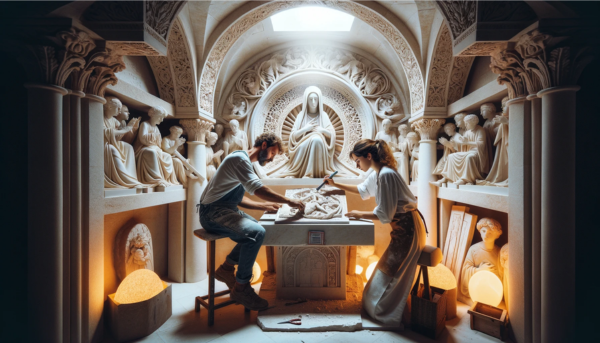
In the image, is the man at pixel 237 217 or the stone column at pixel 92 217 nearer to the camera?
the stone column at pixel 92 217

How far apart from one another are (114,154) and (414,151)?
4747mm

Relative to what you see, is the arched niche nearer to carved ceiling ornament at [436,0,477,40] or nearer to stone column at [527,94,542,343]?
carved ceiling ornament at [436,0,477,40]

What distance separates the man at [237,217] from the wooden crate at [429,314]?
167 cm

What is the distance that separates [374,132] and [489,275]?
316 centimetres

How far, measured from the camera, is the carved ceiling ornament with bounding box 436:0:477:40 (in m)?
2.59

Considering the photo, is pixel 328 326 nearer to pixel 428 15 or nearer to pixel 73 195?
pixel 73 195

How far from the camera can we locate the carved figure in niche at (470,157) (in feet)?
12.2

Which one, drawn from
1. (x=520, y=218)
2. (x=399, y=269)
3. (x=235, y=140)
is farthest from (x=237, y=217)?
(x=520, y=218)

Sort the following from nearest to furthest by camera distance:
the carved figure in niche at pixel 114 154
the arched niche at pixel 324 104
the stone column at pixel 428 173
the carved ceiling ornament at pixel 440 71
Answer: the carved figure in niche at pixel 114 154
the carved ceiling ornament at pixel 440 71
the stone column at pixel 428 173
the arched niche at pixel 324 104

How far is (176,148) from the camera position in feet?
14.0

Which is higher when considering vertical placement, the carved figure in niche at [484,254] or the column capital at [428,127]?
the column capital at [428,127]

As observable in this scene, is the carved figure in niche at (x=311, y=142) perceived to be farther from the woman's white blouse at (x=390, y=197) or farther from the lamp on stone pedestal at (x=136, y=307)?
the lamp on stone pedestal at (x=136, y=307)

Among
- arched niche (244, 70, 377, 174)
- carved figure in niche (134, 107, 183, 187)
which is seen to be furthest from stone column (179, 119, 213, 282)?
arched niche (244, 70, 377, 174)

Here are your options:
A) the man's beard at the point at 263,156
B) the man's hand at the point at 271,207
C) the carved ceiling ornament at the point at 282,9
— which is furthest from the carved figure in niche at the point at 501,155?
the man's beard at the point at 263,156
